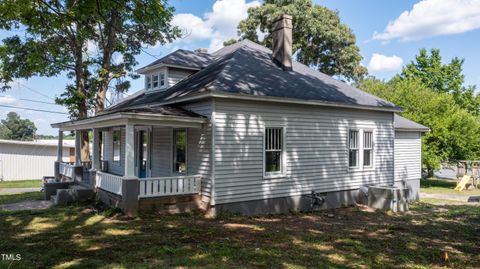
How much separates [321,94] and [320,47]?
20.8 m

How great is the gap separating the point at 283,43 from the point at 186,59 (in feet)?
14.1

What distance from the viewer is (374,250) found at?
286 inches

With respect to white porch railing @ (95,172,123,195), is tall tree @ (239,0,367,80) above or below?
above

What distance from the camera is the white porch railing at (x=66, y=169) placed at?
50.6ft

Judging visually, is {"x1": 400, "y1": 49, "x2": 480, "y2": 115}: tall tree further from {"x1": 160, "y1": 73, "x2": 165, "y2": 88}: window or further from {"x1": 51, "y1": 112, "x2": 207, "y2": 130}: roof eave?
{"x1": 51, "y1": 112, "x2": 207, "y2": 130}: roof eave

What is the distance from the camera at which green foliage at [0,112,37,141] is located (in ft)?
374

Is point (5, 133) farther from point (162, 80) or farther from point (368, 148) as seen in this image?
point (368, 148)

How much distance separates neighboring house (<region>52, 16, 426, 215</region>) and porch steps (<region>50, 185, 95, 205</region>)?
1.45 ft

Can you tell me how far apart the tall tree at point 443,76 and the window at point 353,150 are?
105 feet

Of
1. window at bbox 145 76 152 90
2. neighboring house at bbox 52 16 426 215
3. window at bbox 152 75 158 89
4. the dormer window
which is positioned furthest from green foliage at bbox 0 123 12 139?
window at bbox 152 75 158 89

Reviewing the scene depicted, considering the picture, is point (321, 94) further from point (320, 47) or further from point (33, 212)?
point (320, 47)

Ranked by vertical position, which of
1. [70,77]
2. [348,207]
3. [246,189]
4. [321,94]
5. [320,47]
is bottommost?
[348,207]

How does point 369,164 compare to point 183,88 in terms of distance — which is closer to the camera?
point 183,88

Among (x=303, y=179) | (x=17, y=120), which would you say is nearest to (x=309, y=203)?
(x=303, y=179)
